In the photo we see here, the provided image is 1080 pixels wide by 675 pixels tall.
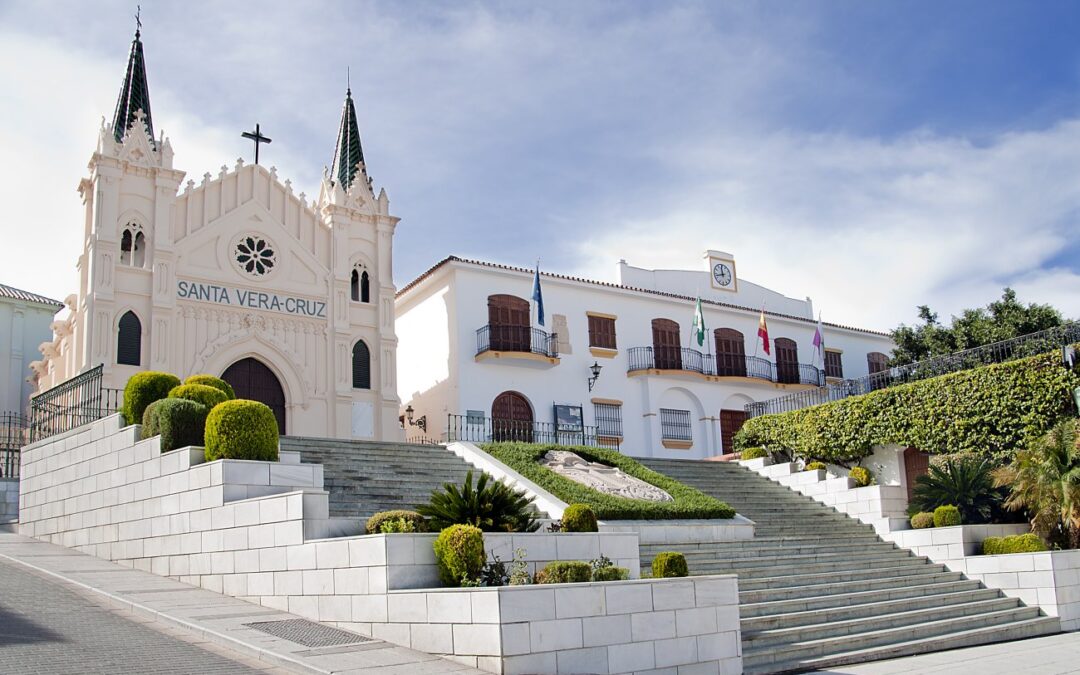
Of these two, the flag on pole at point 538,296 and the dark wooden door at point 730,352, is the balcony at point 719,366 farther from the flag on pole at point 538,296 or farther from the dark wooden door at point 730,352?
the flag on pole at point 538,296

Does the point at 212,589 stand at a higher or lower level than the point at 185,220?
lower

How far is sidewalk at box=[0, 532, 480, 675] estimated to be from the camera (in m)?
9.19

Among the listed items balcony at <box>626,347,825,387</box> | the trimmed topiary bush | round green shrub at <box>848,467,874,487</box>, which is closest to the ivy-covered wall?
round green shrub at <box>848,467,874,487</box>

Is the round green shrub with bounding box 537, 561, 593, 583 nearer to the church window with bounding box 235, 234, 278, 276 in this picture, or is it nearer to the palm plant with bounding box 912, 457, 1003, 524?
the palm plant with bounding box 912, 457, 1003, 524

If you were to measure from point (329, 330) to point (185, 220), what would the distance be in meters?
4.71

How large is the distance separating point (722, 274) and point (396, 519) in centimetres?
2724

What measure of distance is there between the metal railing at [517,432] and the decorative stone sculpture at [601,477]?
628 centimetres

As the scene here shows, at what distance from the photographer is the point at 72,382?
17375mm

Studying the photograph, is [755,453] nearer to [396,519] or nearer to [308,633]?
[396,519]

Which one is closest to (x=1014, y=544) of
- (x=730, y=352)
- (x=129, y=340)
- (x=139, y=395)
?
(x=139, y=395)

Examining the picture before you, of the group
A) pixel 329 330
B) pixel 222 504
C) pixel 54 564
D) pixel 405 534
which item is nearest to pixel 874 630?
pixel 405 534

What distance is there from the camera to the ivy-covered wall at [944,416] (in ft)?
66.0

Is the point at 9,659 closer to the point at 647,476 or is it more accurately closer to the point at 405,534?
the point at 405,534

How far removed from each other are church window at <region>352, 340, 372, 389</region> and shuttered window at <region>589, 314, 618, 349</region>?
7946mm
